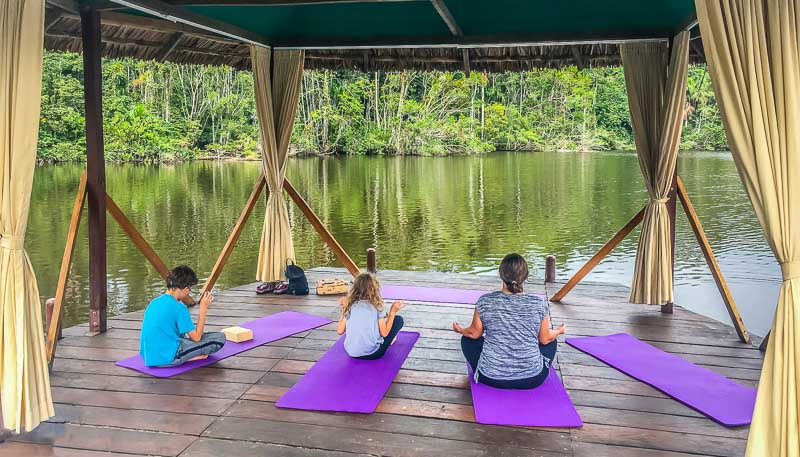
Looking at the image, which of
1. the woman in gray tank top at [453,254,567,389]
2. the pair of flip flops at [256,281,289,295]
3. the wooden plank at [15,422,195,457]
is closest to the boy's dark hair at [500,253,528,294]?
the woman in gray tank top at [453,254,567,389]

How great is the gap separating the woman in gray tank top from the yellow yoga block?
1.61 meters

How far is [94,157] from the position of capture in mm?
4332

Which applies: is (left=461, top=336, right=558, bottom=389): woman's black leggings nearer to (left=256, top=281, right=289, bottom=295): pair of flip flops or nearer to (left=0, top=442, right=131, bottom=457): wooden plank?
(left=0, top=442, right=131, bottom=457): wooden plank

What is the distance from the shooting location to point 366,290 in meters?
3.71

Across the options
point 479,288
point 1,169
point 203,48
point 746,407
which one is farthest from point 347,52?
point 746,407

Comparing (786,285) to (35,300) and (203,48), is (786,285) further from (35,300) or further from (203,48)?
(203,48)

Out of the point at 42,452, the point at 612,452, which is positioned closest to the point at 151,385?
the point at 42,452

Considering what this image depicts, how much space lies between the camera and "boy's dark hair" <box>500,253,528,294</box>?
3201mm

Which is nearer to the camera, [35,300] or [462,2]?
[35,300]

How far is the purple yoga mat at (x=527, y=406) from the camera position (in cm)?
299

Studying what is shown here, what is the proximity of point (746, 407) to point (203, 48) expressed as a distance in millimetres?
5552

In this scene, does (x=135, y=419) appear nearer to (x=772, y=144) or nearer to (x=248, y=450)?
(x=248, y=450)

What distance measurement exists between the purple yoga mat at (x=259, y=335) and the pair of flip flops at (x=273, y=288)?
71 cm

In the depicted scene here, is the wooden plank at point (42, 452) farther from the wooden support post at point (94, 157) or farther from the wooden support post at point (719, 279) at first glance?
the wooden support post at point (719, 279)
